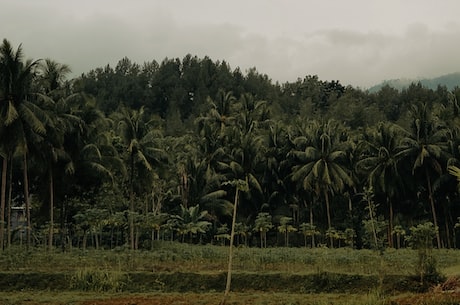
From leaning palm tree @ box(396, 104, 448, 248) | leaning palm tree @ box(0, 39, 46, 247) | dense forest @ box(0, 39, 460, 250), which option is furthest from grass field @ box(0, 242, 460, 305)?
leaning palm tree @ box(396, 104, 448, 248)

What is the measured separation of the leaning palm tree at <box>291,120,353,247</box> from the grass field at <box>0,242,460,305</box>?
57.5 feet

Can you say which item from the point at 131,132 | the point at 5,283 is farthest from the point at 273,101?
the point at 5,283

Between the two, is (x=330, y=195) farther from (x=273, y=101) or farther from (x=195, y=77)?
(x=195, y=77)

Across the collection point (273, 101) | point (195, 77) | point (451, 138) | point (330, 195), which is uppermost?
point (195, 77)

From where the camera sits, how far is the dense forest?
3167cm

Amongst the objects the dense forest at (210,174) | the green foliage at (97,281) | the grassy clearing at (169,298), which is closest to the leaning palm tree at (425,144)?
the dense forest at (210,174)

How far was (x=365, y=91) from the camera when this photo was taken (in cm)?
9775

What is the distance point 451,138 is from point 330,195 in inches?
538

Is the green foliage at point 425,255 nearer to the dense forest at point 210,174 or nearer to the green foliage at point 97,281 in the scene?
the dense forest at point 210,174

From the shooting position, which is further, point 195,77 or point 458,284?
point 195,77

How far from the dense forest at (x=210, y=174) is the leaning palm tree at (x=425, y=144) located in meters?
0.12

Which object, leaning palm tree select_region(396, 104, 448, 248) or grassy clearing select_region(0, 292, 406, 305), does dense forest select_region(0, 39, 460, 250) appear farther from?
grassy clearing select_region(0, 292, 406, 305)

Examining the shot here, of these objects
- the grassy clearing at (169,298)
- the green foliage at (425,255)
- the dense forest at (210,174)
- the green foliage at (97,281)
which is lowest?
the grassy clearing at (169,298)

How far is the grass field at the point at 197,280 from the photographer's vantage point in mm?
18406
